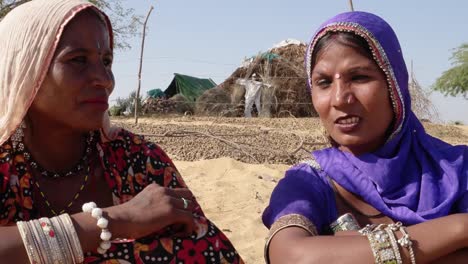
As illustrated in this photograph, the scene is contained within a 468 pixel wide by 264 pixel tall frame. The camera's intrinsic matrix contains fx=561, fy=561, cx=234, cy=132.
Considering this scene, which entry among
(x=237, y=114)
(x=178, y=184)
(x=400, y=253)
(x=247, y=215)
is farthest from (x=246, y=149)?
(x=237, y=114)

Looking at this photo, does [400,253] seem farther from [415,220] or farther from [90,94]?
[90,94]

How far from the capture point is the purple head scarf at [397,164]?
2.00 m

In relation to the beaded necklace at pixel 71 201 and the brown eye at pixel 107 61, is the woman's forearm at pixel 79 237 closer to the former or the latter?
the beaded necklace at pixel 71 201

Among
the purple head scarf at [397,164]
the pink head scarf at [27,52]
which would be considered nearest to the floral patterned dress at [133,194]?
the pink head scarf at [27,52]

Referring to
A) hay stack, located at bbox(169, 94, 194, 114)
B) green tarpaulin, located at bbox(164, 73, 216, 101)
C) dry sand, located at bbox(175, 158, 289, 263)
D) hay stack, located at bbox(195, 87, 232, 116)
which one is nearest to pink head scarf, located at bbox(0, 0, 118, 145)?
dry sand, located at bbox(175, 158, 289, 263)

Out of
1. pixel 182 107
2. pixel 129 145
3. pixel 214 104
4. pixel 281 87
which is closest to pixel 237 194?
pixel 129 145

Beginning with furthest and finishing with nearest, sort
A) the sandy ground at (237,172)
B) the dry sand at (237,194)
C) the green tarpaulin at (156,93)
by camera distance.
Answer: the green tarpaulin at (156,93) < the sandy ground at (237,172) < the dry sand at (237,194)

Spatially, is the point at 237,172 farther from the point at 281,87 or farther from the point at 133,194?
the point at 281,87

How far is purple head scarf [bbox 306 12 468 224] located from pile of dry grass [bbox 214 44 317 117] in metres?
16.4

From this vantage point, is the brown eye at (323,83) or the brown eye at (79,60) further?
the brown eye at (323,83)

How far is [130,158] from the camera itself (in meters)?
2.19

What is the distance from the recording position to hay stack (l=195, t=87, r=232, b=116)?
18906 mm

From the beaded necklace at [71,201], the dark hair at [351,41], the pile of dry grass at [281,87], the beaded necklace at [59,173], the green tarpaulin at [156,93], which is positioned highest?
the dark hair at [351,41]

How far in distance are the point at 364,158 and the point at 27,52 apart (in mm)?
1261
